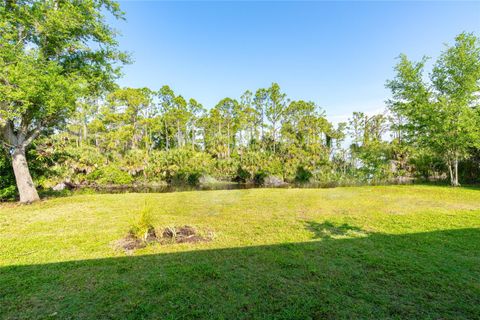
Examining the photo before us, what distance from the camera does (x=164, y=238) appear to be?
470 cm

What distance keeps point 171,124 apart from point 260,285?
36165 millimetres

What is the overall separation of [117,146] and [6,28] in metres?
25.6

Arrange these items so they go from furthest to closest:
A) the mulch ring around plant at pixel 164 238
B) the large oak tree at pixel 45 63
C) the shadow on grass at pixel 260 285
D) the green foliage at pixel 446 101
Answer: the green foliage at pixel 446 101 → the large oak tree at pixel 45 63 → the mulch ring around plant at pixel 164 238 → the shadow on grass at pixel 260 285

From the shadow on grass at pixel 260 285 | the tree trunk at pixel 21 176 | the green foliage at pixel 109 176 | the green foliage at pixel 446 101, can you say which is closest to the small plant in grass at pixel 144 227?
the shadow on grass at pixel 260 285

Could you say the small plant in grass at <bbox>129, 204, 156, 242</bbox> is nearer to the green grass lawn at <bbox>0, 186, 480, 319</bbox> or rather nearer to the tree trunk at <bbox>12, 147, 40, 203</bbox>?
the green grass lawn at <bbox>0, 186, 480, 319</bbox>

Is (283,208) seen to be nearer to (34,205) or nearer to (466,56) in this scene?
(34,205)

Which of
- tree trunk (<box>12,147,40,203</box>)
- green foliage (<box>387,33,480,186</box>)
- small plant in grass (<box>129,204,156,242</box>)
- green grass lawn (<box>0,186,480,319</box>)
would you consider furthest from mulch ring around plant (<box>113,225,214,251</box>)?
green foliage (<box>387,33,480,186</box>)

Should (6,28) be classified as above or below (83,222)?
above

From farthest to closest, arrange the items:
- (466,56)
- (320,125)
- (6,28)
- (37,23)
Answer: (320,125) < (466,56) < (37,23) < (6,28)

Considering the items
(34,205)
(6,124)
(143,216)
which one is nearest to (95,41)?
(6,124)

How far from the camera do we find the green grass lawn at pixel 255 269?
→ 249 centimetres

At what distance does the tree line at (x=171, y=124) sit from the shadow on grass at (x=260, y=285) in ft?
22.4

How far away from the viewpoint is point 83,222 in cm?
598

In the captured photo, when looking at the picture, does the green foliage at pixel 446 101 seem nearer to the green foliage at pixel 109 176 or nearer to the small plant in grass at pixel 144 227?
the small plant in grass at pixel 144 227
